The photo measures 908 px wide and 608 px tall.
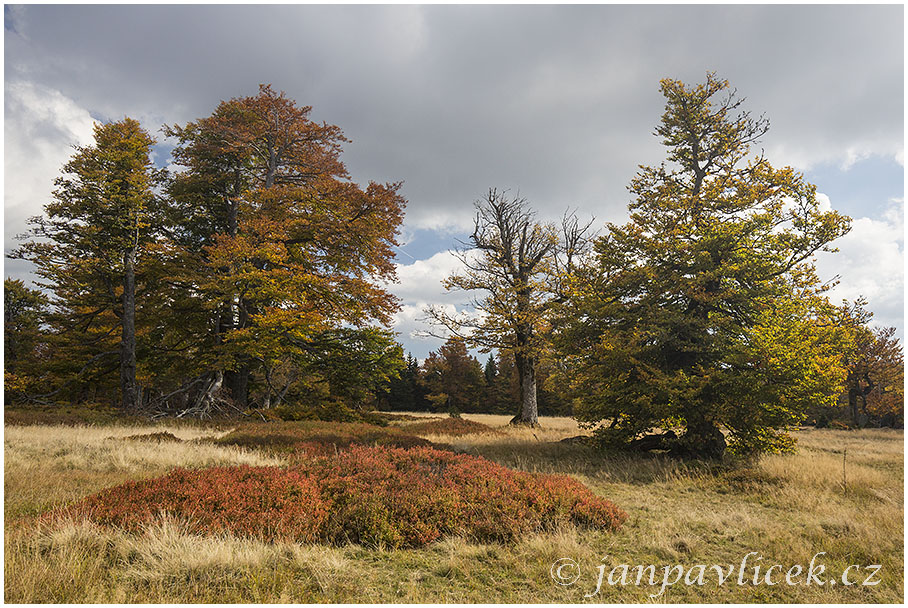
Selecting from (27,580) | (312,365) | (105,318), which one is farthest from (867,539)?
(105,318)

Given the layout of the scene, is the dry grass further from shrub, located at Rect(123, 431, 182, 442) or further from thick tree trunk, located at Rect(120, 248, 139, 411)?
thick tree trunk, located at Rect(120, 248, 139, 411)

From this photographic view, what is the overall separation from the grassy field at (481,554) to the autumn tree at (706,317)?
2.30 metres

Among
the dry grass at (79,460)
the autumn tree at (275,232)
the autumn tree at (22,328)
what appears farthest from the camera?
the autumn tree at (22,328)

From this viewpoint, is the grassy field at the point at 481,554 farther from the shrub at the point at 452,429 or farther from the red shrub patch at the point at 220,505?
the shrub at the point at 452,429

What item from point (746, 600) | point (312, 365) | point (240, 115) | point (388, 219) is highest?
point (240, 115)

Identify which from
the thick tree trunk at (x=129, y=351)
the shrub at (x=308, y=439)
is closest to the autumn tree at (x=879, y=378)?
the shrub at (x=308, y=439)

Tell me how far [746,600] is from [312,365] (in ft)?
64.2

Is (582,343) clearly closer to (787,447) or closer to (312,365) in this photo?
(787,447)

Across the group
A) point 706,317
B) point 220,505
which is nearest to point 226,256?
point 220,505

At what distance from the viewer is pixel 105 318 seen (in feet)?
82.1

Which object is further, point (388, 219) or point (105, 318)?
point (105, 318)

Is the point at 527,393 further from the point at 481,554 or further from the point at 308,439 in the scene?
the point at 481,554

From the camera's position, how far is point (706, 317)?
12.1 meters

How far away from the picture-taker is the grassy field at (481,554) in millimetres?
4012
